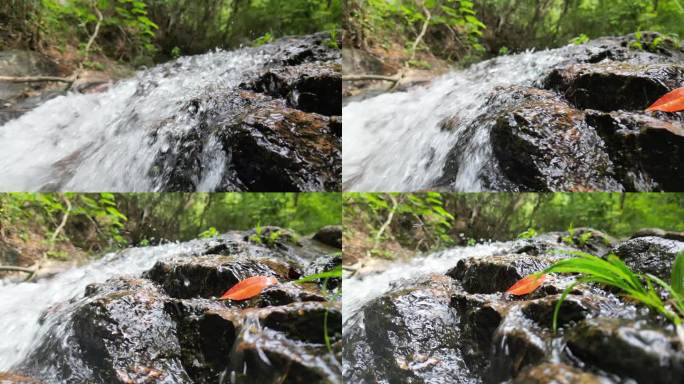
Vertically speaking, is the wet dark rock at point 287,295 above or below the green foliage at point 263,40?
below

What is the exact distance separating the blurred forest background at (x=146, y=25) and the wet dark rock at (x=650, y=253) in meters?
1.16

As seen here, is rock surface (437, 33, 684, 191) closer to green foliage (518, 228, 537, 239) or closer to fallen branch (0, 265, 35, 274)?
green foliage (518, 228, 537, 239)

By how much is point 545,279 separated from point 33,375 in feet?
5.09

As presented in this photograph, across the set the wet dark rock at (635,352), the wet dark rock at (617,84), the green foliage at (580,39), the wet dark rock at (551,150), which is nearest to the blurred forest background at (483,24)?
the green foliage at (580,39)

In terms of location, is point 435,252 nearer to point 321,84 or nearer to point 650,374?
point 321,84

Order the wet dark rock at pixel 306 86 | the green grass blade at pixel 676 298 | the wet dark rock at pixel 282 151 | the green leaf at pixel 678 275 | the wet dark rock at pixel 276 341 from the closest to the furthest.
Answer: the green grass blade at pixel 676 298 < the green leaf at pixel 678 275 < the wet dark rock at pixel 276 341 < the wet dark rock at pixel 282 151 < the wet dark rock at pixel 306 86

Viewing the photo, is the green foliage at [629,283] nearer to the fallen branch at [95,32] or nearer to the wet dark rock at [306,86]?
the wet dark rock at [306,86]

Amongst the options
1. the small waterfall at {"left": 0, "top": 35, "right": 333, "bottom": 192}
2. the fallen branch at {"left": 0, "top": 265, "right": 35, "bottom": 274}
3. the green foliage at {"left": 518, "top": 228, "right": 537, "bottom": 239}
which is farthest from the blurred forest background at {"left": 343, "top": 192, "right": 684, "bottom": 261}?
the fallen branch at {"left": 0, "top": 265, "right": 35, "bottom": 274}

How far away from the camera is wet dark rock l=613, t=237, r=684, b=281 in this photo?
1.39m

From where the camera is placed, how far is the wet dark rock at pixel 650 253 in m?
1.39

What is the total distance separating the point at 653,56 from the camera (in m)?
1.50

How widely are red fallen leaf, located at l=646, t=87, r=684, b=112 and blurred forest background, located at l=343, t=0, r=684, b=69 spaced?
0.61ft

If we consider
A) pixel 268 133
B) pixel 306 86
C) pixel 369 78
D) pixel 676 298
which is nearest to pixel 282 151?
pixel 268 133

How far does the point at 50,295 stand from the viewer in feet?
5.59
